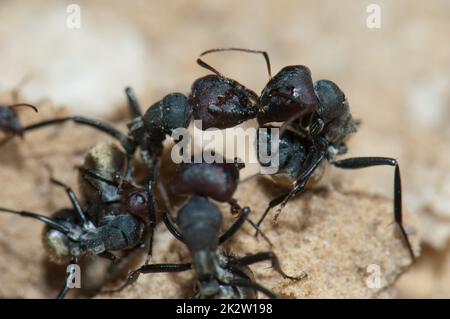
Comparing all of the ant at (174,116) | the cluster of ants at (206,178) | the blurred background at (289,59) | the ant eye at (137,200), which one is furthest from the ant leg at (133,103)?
the ant eye at (137,200)

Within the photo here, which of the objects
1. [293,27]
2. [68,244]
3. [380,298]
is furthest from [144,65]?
[380,298]

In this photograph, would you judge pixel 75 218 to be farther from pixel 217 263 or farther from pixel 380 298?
pixel 380 298

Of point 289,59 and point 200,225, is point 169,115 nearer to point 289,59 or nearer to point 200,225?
point 200,225

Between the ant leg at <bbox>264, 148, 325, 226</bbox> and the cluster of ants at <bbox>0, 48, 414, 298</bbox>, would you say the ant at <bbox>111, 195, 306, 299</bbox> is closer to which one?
the cluster of ants at <bbox>0, 48, 414, 298</bbox>

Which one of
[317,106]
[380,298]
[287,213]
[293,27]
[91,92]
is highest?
[293,27]

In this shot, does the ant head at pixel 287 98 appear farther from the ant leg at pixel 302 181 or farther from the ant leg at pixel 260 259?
the ant leg at pixel 260 259

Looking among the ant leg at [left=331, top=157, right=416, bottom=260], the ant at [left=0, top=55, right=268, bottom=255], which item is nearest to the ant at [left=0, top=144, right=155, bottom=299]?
the ant at [left=0, top=55, right=268, bottom=255]
